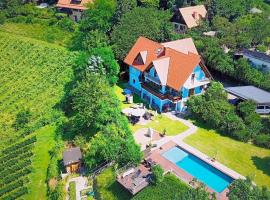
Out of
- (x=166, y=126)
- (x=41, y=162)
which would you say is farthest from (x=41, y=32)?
(x=41, y=162)

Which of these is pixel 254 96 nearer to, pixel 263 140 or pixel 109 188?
pixel 263 140

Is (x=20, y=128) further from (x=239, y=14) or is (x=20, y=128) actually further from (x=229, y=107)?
(x=239, y=14)

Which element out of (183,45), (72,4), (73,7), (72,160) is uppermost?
(72,4)

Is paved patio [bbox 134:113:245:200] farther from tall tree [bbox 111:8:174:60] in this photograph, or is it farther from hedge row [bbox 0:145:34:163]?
tall tree [bbox 111:8:174:60]

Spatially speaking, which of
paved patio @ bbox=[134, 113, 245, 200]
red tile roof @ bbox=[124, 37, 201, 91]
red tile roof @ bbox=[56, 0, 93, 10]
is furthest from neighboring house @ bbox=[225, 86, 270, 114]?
red tile roof @ bbox=[56, 0, 93, 10]

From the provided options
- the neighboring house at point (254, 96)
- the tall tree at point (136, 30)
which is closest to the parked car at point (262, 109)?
the neighboring house at point (254, 96)

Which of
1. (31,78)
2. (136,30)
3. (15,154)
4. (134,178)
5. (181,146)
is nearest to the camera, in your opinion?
(134,178)
